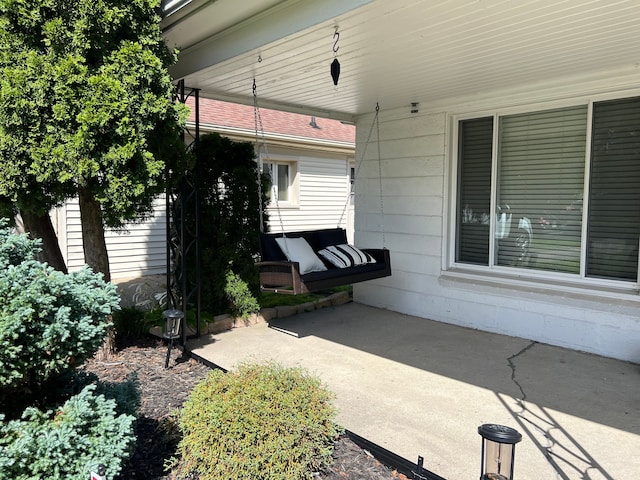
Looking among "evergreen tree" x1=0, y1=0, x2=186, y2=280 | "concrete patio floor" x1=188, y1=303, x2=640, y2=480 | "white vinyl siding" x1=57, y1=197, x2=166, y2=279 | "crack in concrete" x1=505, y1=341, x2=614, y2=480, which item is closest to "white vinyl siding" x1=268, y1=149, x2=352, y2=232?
"white vinyl siding" x1=57, y1=197, x2=166, y2=279

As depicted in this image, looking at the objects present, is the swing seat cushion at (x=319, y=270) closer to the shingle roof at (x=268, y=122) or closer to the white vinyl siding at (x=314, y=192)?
the shingle roof at (x=268, y=122)

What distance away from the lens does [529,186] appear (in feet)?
15.1

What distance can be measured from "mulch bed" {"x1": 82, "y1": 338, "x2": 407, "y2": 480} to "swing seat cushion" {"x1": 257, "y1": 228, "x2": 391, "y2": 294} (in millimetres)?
1037

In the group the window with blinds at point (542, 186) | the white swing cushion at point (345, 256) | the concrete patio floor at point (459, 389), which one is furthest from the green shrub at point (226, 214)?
the window with blinds at point (542, 186)

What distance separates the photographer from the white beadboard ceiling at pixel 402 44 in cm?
273

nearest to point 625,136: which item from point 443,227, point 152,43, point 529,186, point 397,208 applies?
point 529,186

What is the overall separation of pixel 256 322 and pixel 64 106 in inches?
122

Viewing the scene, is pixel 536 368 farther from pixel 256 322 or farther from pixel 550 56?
pixel 256 322

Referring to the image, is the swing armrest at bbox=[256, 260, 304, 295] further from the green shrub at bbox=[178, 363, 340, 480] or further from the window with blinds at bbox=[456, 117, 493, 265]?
the window with blinds at bbox=[456, 117, 493, 265]

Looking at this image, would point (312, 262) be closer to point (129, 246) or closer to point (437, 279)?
point (437, 279)

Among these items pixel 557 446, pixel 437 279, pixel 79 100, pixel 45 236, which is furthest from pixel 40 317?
pixel 437 279

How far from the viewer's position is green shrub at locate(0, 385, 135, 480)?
5.32ft

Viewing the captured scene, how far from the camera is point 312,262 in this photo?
4.83m

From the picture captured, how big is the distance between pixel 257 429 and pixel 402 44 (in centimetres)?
270
